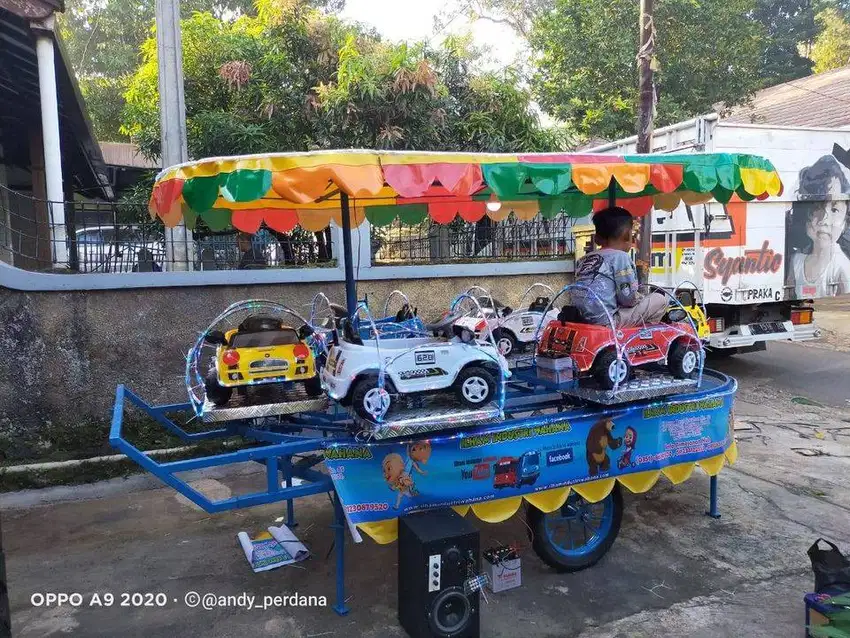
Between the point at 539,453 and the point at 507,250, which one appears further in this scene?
the point at 507,250

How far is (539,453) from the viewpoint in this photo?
367 centimetres

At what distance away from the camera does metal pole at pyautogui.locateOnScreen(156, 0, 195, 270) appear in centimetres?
670

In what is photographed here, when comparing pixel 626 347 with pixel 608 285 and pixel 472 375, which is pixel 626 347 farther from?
pixel 472 375

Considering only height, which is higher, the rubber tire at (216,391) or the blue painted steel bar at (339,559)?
the rubber tire at (216,391)

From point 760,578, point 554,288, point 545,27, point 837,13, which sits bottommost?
point 760,578

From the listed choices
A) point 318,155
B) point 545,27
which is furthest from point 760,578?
point 545,27

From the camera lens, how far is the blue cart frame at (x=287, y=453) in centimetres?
306

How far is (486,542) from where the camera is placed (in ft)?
14.3

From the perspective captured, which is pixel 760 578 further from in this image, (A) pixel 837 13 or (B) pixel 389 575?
(A) pixel 837 13

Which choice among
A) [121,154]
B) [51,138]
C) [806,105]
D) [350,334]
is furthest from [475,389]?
[806,105]

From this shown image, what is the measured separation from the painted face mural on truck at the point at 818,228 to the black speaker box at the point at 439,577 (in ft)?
24.9

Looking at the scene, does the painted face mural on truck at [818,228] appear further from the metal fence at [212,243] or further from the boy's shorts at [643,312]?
the boy's shorts at [643,312]

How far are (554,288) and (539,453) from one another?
4956mm

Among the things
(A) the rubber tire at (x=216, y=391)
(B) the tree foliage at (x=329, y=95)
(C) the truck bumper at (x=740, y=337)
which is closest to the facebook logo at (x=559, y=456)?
(A) the rubber tire at (x=216, y=391)
